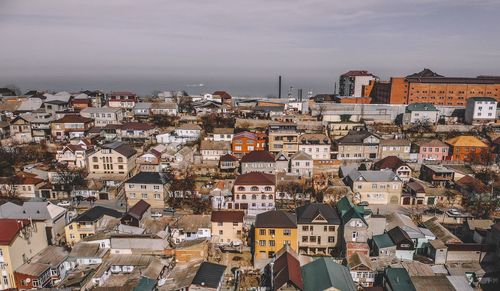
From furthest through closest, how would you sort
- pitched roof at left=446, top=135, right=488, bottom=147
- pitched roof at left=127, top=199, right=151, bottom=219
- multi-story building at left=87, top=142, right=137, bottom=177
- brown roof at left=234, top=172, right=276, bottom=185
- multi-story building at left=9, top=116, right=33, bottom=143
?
multi-story building at left=9, top=116, right=33, bottom=143 < pitched roof at left=446, top=135, right=488, bottom=147 < multi-story building at left=87, top=142, right=137, bottom=177 < brown roof at left=234, top=172, right=276, bottom=185 < pitched roof at left=127, top=199, right=151, bottom=219

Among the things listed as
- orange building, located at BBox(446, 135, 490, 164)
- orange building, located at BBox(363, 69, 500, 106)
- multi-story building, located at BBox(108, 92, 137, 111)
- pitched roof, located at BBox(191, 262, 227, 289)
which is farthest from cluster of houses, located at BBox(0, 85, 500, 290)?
multi-story building, located at BBox(108, 92, 137, 111)

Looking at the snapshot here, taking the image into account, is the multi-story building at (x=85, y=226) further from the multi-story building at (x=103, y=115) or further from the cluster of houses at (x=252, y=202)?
the multi-story building at (x=103, y=115)

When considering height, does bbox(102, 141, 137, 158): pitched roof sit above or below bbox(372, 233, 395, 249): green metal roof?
above

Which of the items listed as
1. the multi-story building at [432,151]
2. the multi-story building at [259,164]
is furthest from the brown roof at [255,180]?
the multi-story building at [432,151]

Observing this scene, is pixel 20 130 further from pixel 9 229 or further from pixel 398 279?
pixel 398 279

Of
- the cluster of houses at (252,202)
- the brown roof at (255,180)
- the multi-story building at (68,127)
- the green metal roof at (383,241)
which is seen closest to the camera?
the cluster of houses at (252,202)

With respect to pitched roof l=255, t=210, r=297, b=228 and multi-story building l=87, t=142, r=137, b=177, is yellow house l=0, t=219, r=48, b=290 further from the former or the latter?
pitched roof l=255, t=210, r=297, b=228
